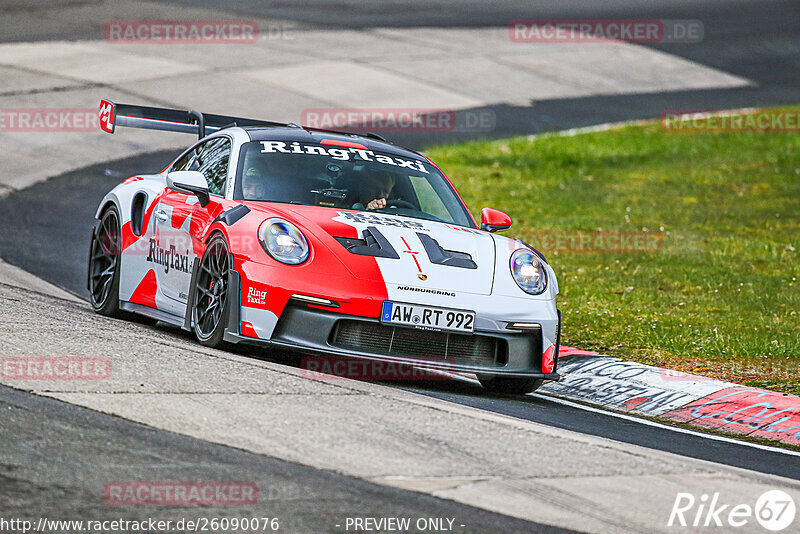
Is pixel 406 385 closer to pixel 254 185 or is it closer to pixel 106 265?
pixel 254 185

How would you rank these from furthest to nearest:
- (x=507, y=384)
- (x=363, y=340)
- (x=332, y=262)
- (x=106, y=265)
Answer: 1. (x=106, y=265)
2. (x=507, y=384)
3. (x=332, y=262)
4. (x=363, y=340)

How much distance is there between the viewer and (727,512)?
5172mm

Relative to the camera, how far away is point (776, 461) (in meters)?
6.88

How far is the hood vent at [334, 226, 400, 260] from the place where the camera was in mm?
7492

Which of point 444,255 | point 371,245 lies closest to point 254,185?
point 371,245

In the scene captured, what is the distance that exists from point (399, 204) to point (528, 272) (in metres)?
1.11

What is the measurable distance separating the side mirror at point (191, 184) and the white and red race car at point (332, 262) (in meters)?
0.01

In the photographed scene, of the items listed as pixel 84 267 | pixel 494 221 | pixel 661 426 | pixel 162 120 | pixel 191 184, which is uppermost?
pixel 162 120

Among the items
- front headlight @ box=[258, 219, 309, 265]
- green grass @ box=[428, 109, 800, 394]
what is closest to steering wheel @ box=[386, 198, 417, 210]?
front headlight @ box=[258, 219, 309, 265]

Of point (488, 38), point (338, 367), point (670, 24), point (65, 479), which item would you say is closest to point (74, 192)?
point (338, 367)

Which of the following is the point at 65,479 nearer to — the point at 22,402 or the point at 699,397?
the point at 22,402

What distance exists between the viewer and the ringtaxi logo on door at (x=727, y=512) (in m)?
5.03

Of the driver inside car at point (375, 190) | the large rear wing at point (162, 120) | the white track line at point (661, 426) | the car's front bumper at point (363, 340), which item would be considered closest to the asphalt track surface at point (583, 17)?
the large rear wing at point (162, 120)

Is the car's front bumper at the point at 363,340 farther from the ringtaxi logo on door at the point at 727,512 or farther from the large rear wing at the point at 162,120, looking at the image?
the large rear wing at the point at 162,120
